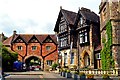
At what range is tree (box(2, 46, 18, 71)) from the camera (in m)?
44.1

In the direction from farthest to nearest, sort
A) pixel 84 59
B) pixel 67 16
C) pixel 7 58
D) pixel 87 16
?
pixel 67 16 < pixel 7 58 < pixel 84 59 < pixel 87 16

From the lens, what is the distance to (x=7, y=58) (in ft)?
147

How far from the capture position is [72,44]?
4569cm

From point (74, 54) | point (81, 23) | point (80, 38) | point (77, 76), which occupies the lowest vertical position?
point (77, 76)

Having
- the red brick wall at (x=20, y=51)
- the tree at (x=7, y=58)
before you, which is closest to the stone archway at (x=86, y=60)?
the tree at (x=7, y=58)

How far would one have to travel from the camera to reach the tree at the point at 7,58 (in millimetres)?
44062

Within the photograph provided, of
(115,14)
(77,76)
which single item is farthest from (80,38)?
(77,76)

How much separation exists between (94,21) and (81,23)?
→ 300 centimetres

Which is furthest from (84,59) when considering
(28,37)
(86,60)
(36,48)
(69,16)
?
(28,37)

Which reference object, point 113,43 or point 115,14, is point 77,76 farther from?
point 115,14

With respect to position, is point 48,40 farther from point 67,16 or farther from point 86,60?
point 86,60

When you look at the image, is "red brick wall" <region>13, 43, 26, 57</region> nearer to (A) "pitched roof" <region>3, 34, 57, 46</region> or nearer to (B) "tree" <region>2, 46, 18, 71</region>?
(A) "pitched roof" <region>3, 34, 57, 46</region>

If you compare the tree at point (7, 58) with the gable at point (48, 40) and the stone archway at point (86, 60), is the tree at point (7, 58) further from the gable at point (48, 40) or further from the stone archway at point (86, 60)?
the stone archway at point (86, 60)

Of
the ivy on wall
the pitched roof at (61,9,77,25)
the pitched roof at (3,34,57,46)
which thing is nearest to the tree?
the pitched roof at (3,34,57,46)
